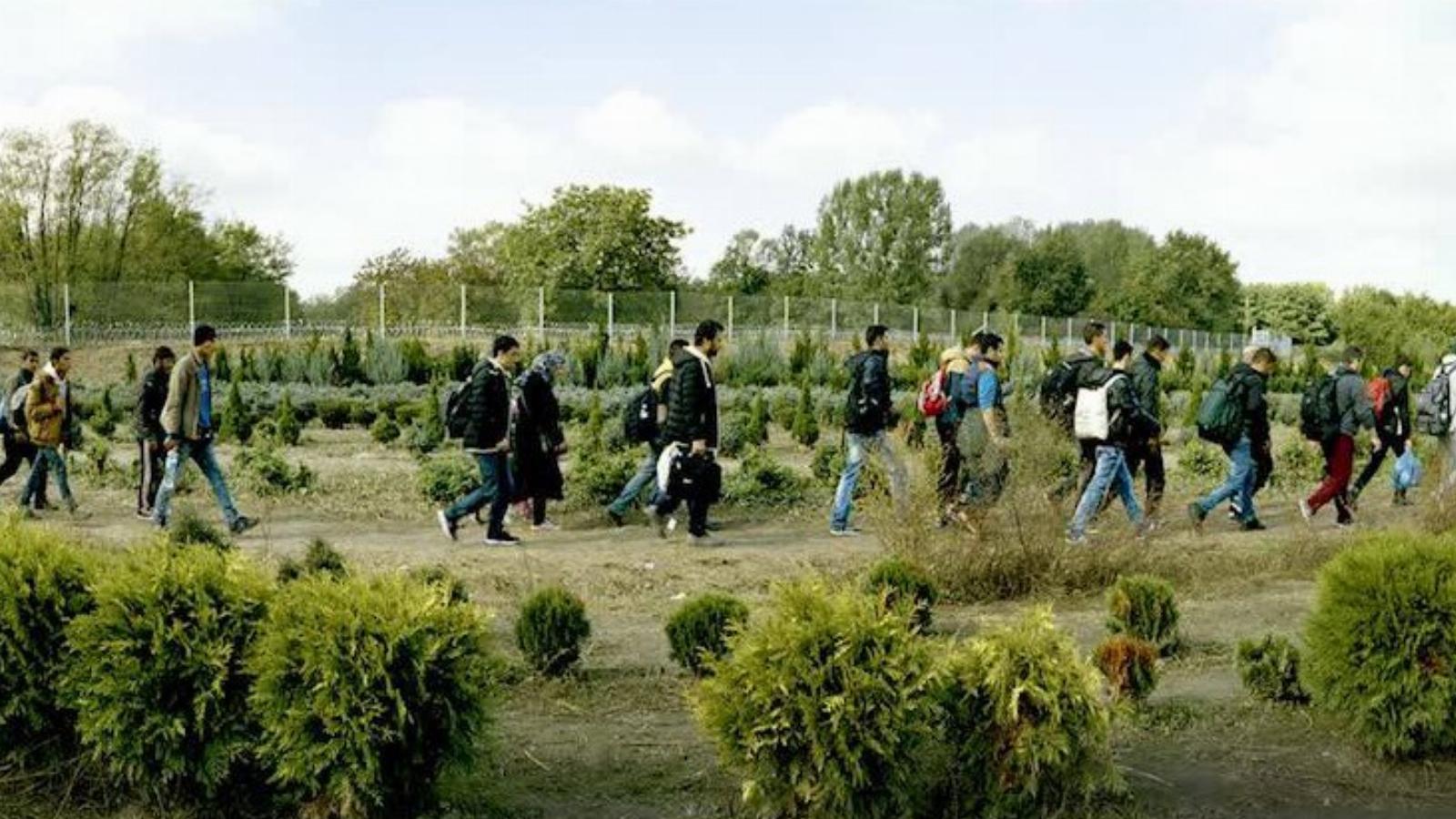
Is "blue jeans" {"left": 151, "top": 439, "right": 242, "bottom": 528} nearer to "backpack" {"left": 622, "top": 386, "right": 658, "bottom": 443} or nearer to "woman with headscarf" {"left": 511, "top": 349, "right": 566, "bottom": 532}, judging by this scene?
"woman with headscarf" {"left": 511, "top": 349, "right": 566, "bottom": 532}

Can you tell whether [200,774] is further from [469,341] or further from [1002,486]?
[469,341]

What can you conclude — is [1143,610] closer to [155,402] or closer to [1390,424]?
[1390,424]

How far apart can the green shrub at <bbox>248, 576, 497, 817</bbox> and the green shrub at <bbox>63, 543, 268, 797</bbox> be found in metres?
0.15

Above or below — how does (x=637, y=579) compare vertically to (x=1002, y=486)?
below

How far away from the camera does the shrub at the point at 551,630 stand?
7297 mm

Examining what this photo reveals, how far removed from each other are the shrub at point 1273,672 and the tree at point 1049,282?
6455cm

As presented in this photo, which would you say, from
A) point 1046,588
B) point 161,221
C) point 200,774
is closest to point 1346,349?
point 1046,588

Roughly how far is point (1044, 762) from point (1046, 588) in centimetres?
399

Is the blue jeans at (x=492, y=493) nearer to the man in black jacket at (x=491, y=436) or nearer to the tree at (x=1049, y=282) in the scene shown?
the man in black jacket at (x=491, y=436)

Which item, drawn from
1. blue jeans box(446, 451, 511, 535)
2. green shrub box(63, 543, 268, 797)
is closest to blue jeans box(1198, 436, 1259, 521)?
blue jeans box(446, 451, 511, 535)

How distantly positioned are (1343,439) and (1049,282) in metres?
60.1

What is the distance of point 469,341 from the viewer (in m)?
40.5

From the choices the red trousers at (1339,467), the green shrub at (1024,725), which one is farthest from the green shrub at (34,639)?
the red trousers at (1339,467)

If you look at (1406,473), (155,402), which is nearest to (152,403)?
(155,402)
